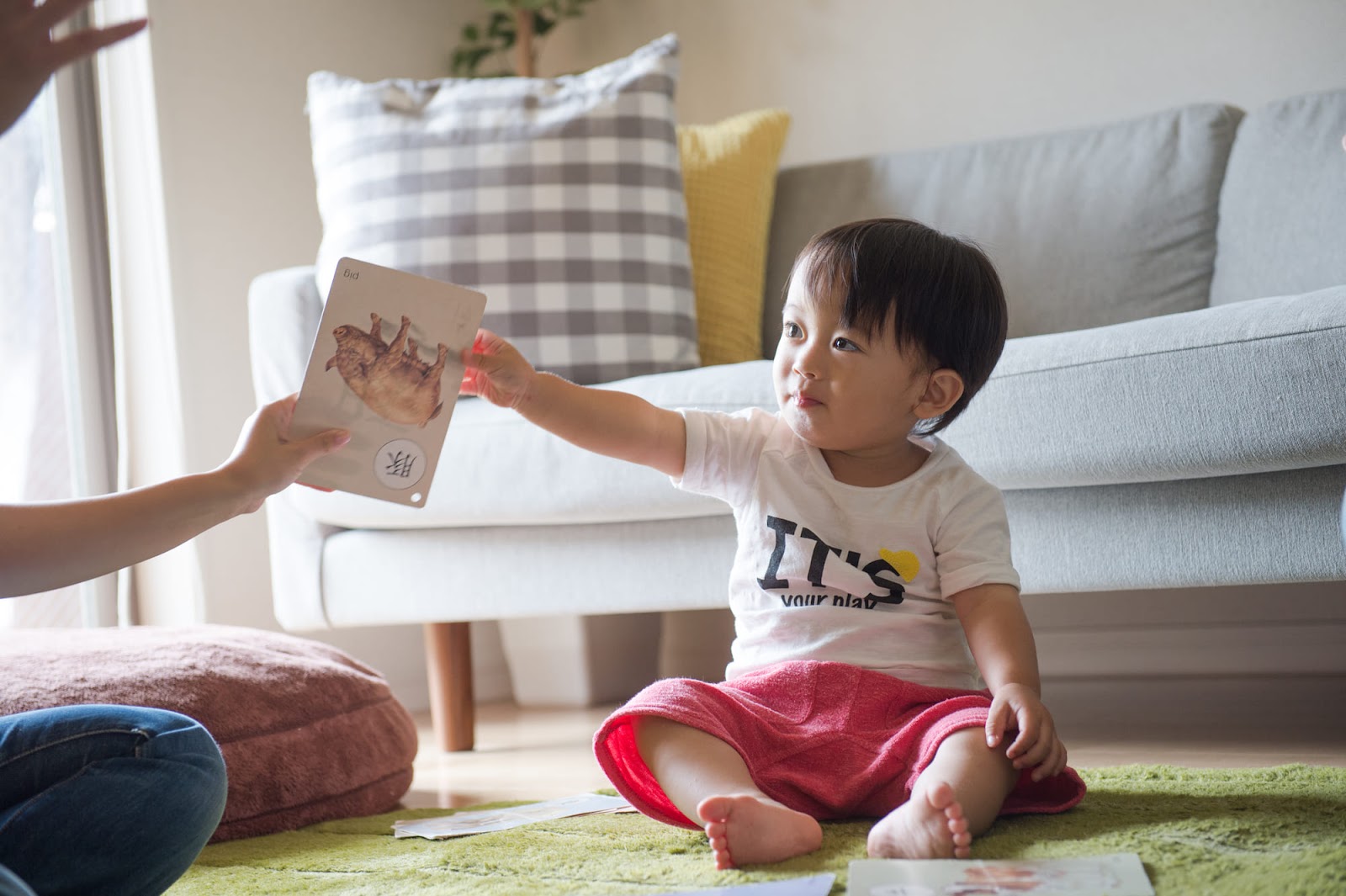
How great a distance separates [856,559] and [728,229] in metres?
1.05

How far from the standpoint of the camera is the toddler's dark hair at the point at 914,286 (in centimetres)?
110

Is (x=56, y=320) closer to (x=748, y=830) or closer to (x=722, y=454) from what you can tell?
(x=722, y=454)

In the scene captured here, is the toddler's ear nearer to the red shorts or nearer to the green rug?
the red shorts

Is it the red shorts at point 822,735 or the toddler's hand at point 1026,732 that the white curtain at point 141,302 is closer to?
the red shorts at point 822,735

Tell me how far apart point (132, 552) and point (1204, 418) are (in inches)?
38.1

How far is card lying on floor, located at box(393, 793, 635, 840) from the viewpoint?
115cm

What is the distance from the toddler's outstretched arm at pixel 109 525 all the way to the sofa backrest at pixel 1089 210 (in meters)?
1.26

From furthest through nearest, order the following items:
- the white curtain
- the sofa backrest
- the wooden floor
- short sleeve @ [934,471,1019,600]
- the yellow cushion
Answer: the white curtain, the yellow cushion, the sofa backrest, the wooden floor, short sleeve @ [934,471,1019,600]

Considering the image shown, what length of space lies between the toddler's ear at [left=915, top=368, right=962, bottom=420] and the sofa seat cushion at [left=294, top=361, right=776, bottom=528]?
0.31 m

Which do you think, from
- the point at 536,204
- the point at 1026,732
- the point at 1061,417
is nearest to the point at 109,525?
the point at 1026,732

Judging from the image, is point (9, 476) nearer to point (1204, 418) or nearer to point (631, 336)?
point (631, 336)

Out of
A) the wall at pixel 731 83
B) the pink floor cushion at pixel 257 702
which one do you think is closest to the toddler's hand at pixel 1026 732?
the pink floor cushion at pixel 257 702

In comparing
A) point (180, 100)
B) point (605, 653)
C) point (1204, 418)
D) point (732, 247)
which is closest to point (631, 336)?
point (732, 247)

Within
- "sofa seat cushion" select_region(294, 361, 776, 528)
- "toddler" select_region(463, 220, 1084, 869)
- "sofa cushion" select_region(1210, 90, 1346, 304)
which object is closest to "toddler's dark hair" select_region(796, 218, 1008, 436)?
"toddler" select_region(463, 220, 1084, 869)
